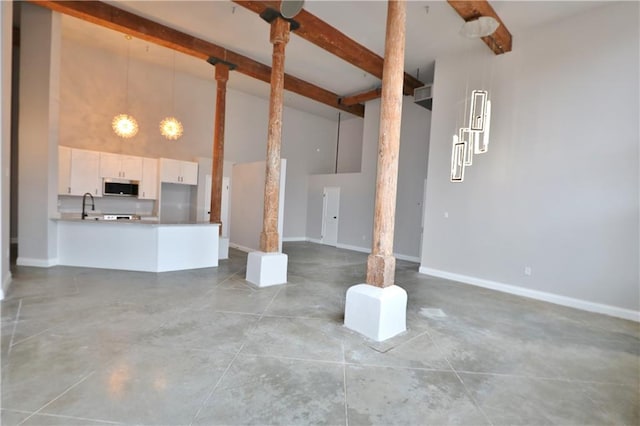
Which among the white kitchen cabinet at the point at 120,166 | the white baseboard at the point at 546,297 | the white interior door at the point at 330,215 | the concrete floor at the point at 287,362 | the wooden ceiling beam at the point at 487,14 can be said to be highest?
the wooden ceiling beam at the point at 487,14

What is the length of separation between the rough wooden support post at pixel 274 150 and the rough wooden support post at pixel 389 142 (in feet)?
7.04

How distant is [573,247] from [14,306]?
290 inches

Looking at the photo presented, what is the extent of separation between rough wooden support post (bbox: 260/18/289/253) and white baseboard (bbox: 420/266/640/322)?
3.50m

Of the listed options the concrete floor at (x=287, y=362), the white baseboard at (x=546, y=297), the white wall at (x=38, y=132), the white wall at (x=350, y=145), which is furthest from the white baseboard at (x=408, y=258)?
the white wall at (x=38, y=132)

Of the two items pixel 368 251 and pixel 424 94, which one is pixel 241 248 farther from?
pixel 424 94

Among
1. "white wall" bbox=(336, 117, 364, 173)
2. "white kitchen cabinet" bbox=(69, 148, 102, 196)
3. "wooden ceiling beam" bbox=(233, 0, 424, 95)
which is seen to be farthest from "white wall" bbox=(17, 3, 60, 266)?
"white wall" bbox=(336, 117, 364, 173)

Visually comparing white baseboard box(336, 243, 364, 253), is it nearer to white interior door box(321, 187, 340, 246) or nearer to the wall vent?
white interior door box(321, 187, 340, 246)

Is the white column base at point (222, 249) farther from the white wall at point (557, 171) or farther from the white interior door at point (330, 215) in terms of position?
the white wall at point (557, 171)

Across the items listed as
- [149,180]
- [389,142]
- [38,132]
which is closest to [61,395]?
[389,142]

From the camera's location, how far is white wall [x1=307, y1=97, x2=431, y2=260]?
8.10m

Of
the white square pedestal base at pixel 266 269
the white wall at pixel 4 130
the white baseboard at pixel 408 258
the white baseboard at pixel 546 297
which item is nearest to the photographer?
the white wall at pixel 4 130

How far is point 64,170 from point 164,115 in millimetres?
2566

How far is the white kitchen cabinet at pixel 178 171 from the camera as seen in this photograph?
7.34 meters

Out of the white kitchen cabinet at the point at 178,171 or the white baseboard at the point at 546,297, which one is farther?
the white kitchen cabinet at the point at 178,171
